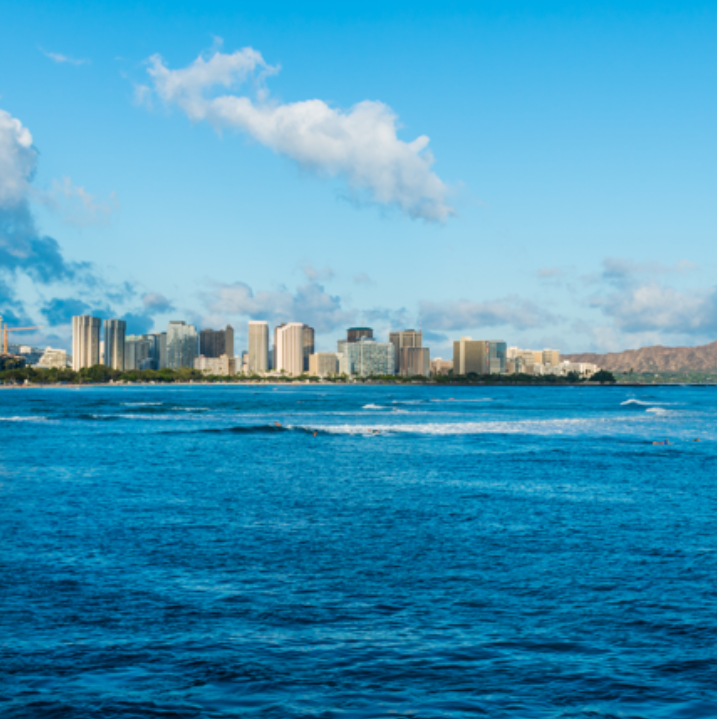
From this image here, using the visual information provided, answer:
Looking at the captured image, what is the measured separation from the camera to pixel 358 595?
2612cm

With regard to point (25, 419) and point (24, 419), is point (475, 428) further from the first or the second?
point (24, 419)

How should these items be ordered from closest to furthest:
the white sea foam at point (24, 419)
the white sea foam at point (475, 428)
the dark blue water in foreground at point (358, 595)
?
the dark blue water in foreground at point (358, 595) < the white sea foam at point (475, 428) < the white sea foam at point (24, 419)

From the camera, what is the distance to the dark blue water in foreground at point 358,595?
18641 millimetres

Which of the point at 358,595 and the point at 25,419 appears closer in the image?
the point at 358,595

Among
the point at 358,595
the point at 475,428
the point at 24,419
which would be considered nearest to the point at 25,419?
the point at 24,419

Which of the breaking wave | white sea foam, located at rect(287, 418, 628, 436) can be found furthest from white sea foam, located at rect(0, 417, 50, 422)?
white sea foam, located at rect(287, 418, 628, 436)

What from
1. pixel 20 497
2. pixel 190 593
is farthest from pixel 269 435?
pixel 190 593

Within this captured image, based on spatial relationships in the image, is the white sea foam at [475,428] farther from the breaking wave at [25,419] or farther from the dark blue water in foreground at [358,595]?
the breaking wave at [25,419]

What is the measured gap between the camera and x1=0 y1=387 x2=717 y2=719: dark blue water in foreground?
1864cm

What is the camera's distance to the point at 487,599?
2569cm

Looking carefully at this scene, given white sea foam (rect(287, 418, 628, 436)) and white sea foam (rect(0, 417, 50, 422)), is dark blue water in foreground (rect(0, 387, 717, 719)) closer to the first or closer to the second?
white sea foam (rect(287, 418, 628, 436))

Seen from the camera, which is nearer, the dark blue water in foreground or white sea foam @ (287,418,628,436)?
the dark blue water in foreground

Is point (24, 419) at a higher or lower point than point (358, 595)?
lower

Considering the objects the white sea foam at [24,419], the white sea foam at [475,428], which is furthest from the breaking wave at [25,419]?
the white sea foam at [475,428]
